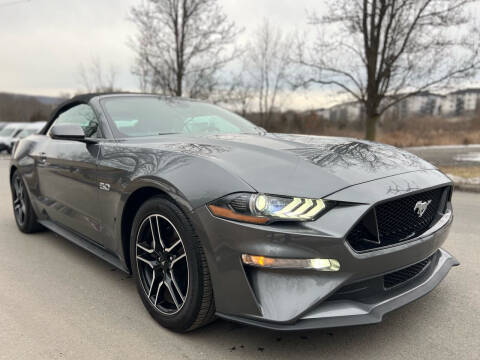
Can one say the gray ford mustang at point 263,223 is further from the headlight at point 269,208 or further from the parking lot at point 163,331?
the parking lot at point 163,331

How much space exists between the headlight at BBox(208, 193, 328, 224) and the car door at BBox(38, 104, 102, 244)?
1389 millimetres

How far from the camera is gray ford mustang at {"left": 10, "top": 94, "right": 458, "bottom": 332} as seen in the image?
5.97 feet

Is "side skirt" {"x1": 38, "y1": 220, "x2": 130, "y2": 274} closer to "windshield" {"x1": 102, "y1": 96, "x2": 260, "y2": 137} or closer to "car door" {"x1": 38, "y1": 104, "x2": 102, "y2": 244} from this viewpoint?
"car door" {"x1": 38, "y1": 104, "x2": 102, "y2": 244}

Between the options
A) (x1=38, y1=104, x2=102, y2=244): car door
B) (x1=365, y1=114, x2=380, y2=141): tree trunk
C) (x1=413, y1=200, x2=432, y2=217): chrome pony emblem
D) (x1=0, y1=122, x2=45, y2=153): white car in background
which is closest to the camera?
(x1=413, y1=200, x2=432, y2=217): chrome pony emblem

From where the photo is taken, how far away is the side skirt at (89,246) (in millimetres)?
2756

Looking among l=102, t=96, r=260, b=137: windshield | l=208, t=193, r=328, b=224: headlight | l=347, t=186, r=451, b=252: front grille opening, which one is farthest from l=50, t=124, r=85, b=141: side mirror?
l=347, t=186, r=451, b=252: front grille opening

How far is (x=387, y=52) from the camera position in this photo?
9867 millimetres

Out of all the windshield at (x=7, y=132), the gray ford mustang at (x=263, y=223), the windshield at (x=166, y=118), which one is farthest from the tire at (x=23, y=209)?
the windshield at (x=7, y=132)

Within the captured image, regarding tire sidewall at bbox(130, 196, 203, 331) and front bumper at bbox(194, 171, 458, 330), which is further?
tire sidewall at bbox(130, 196, 203, 331)

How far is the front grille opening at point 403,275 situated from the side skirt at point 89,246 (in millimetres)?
1671

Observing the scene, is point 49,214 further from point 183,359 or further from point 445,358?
point 445,358

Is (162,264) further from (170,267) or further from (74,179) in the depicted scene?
(74,179)

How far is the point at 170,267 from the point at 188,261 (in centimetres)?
25

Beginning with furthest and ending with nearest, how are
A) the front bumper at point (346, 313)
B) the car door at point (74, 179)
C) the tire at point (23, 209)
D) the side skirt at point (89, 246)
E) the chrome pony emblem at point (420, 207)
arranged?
the tire at point (23, 209), the car door at point (74, 179), the side skirt at point (89, 246), the chrome pony emblem at point (420, 207), the front bumper at point (346, 313)
